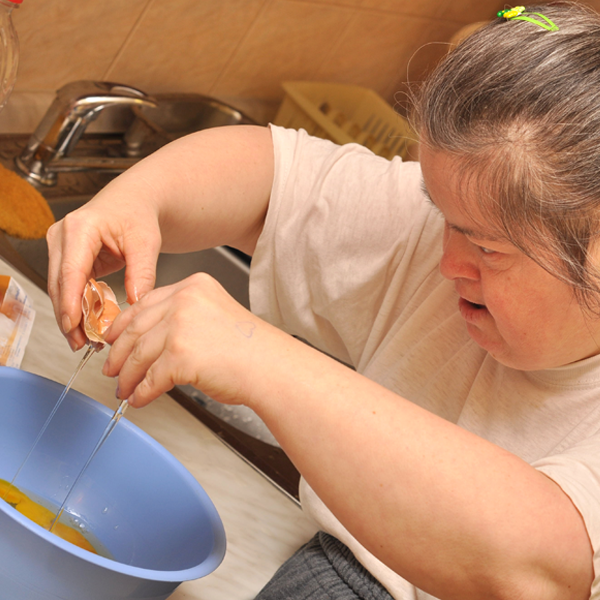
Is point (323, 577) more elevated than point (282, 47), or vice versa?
point (282, 47)

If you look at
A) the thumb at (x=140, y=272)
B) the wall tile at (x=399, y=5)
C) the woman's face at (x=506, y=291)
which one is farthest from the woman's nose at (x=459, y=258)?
the wall tile at (x=399, y=5)

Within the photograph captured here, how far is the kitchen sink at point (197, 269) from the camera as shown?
98cm

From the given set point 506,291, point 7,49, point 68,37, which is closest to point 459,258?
point 506,291

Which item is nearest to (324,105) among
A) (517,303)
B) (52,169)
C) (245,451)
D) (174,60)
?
(174,60)

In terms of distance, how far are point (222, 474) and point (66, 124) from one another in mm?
741

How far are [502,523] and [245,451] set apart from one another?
1.50ft

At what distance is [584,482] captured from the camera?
2.02ft

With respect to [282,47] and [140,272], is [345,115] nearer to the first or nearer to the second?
[282,47]

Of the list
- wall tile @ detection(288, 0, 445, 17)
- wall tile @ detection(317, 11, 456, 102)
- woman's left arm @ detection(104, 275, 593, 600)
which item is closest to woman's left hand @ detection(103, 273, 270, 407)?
woman's left arm @ detection(104, 275, 593, 600)

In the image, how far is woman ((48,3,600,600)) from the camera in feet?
1.93

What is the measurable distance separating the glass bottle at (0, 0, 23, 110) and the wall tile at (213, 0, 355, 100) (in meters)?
0.74

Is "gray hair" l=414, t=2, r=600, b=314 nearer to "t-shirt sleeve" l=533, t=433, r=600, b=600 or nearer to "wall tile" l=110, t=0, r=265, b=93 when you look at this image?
"t-shirt sleeve" l=533, t=433, r=600, b=600

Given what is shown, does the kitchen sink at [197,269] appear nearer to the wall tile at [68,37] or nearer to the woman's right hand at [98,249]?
the wall tile at [68,37]

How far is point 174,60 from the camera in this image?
157 cm
